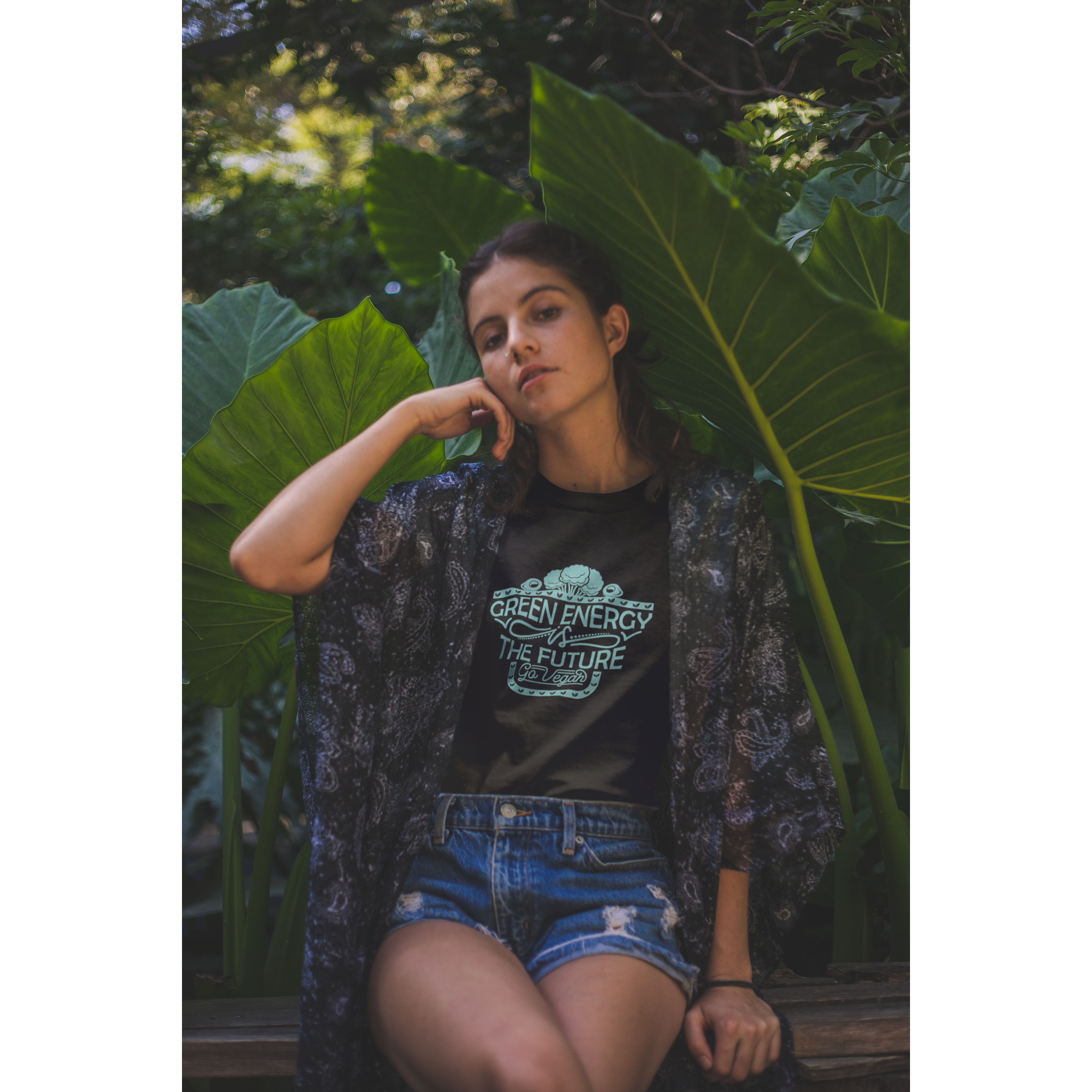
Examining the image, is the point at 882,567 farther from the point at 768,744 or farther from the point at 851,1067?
the point at 851,1067

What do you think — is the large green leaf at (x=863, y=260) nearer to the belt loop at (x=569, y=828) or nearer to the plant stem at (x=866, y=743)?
the plant stem at (x=866, y=743)

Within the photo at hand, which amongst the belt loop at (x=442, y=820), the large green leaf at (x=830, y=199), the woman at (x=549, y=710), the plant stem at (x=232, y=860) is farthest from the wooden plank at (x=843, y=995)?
the large green leaf at (x=830, y=199)

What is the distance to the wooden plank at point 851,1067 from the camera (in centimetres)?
97

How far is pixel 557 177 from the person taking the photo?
37.3 inches

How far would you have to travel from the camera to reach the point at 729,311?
3.20ft

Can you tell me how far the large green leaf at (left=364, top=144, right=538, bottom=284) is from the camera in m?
1.48

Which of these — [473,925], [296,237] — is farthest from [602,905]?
[296,237]

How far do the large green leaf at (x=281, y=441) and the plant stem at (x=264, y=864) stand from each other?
0.66 ft

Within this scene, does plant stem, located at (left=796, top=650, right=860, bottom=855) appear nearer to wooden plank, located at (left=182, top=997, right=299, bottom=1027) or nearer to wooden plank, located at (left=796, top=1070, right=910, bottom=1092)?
wooden plank, located at (left=796, top=1070, right=910, bottom=1092)

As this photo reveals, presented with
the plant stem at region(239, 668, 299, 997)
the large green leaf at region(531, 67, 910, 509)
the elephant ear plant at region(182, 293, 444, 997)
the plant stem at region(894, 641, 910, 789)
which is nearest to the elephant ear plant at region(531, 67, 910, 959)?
the large green leaf at region(531, 67, 910, 509)

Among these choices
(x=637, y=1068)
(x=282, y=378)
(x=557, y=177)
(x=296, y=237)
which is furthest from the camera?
(x=296, y=237)

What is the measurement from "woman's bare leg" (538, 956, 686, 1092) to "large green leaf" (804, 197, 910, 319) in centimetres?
80
